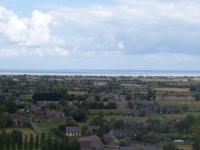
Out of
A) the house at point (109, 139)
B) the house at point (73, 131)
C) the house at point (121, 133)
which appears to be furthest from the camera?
the house at point (121, 133)

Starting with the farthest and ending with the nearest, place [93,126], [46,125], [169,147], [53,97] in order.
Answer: [53,97] → [46,125] → [93,126] → [169,147]

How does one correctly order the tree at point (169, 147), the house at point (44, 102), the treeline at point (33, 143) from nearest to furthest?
the treeline at point (33, 143) → the tree at point (169, 147) → the house at point (44, 102)

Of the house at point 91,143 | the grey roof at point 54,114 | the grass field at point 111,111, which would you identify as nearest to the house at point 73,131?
the house at point 91,143

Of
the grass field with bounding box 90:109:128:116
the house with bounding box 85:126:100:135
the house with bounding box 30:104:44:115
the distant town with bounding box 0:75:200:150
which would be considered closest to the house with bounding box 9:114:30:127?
the distant town with bounding box 0:75:200:150

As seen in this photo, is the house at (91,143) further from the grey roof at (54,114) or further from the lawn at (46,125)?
the grey roof at (54,114)

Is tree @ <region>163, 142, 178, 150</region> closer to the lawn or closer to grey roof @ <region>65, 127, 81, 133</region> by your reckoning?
grey roof @ <region>65, 127, 81, 133</region>

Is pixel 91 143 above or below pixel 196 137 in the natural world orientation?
below

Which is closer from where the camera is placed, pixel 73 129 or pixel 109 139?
pixel 109 139

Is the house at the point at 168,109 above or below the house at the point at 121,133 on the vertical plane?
above

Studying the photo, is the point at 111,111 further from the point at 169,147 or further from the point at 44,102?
the point at 169,147

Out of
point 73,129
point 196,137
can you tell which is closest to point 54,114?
point 73,129

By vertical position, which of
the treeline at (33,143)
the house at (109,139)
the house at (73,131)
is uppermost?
the treeline at (33,143)

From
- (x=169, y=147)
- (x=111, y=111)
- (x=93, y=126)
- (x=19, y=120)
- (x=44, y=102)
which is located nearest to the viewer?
(x=169, y=147)

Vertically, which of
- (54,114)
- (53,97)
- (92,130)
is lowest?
(92,130)
